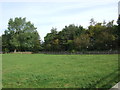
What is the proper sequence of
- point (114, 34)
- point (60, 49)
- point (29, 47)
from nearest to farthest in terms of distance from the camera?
point (114, 34) → point (60, 49) → point (29, 47)

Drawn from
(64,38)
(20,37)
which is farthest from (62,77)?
(20,37)

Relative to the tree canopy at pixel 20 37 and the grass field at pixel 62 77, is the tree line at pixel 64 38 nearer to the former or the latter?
the tree canopy at pixel 20 37

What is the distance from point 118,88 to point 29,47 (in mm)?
48040

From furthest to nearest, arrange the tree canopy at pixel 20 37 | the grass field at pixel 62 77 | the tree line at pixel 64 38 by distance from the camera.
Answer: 1. the tree canopy at pixel 20 37
2. the tree line at pixel 64 38
3. the grass field at pixel 62 77

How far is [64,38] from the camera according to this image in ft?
152

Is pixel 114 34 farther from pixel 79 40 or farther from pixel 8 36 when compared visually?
pixel 8 36

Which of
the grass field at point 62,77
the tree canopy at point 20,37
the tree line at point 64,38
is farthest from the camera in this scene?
the tree canopy at point 20,37

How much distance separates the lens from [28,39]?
167ft

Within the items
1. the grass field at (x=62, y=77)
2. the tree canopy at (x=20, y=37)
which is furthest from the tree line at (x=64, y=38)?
the grass field at (x=62, y=77)

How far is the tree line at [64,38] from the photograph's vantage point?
118 feet

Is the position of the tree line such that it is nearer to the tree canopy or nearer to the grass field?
the tree canopy

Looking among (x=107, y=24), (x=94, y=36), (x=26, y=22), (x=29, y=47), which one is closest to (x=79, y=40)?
(x=94, y=36)

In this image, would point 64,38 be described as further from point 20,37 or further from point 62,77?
point 62,77

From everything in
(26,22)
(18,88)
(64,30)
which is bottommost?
(18,88)
